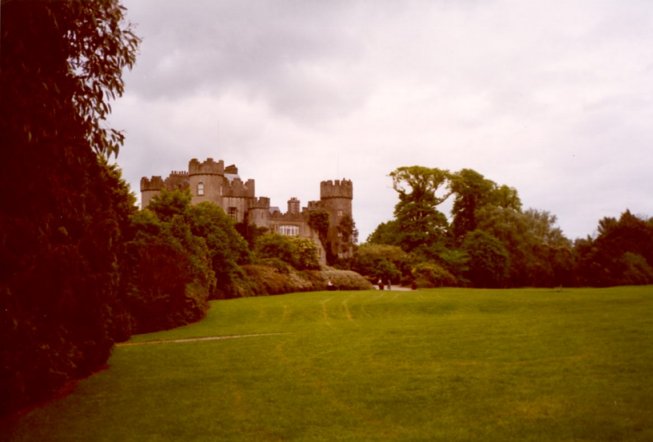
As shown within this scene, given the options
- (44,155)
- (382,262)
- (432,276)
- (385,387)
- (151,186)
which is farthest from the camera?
(151,186)

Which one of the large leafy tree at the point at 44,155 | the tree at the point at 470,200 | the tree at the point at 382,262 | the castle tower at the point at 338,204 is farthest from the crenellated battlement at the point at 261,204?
the large leafy tree at the point at 44,155

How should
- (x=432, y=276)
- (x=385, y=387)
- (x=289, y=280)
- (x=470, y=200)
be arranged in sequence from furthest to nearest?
1. (x=470, y=200)
2. (x=432, y=276)
3. (x=289, y=280)
4. (x=385, y=387)

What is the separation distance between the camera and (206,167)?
64.8 meters

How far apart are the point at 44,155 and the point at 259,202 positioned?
58690 mm

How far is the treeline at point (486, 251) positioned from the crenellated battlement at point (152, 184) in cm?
2260

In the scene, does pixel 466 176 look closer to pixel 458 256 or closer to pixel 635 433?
pixel 458 256

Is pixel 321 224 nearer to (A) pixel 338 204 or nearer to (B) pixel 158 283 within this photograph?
(A) pixel 338 204

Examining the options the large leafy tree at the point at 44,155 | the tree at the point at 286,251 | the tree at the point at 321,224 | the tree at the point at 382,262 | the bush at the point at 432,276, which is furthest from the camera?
the tree at the point at 321,224

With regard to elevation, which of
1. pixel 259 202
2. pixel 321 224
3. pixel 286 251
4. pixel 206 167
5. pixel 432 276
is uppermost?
pixel 206 167

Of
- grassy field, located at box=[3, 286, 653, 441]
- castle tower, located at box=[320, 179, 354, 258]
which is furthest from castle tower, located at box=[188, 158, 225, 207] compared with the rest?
grassy field, located at box=[3, 286, 653, 441]

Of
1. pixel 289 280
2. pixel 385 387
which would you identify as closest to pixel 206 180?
pixel 289 280

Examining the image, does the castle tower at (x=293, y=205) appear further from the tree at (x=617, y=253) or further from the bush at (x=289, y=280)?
the tree at (x=617, y=253)

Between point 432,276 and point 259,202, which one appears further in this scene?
point 259,202

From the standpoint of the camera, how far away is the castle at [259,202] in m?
64.8
